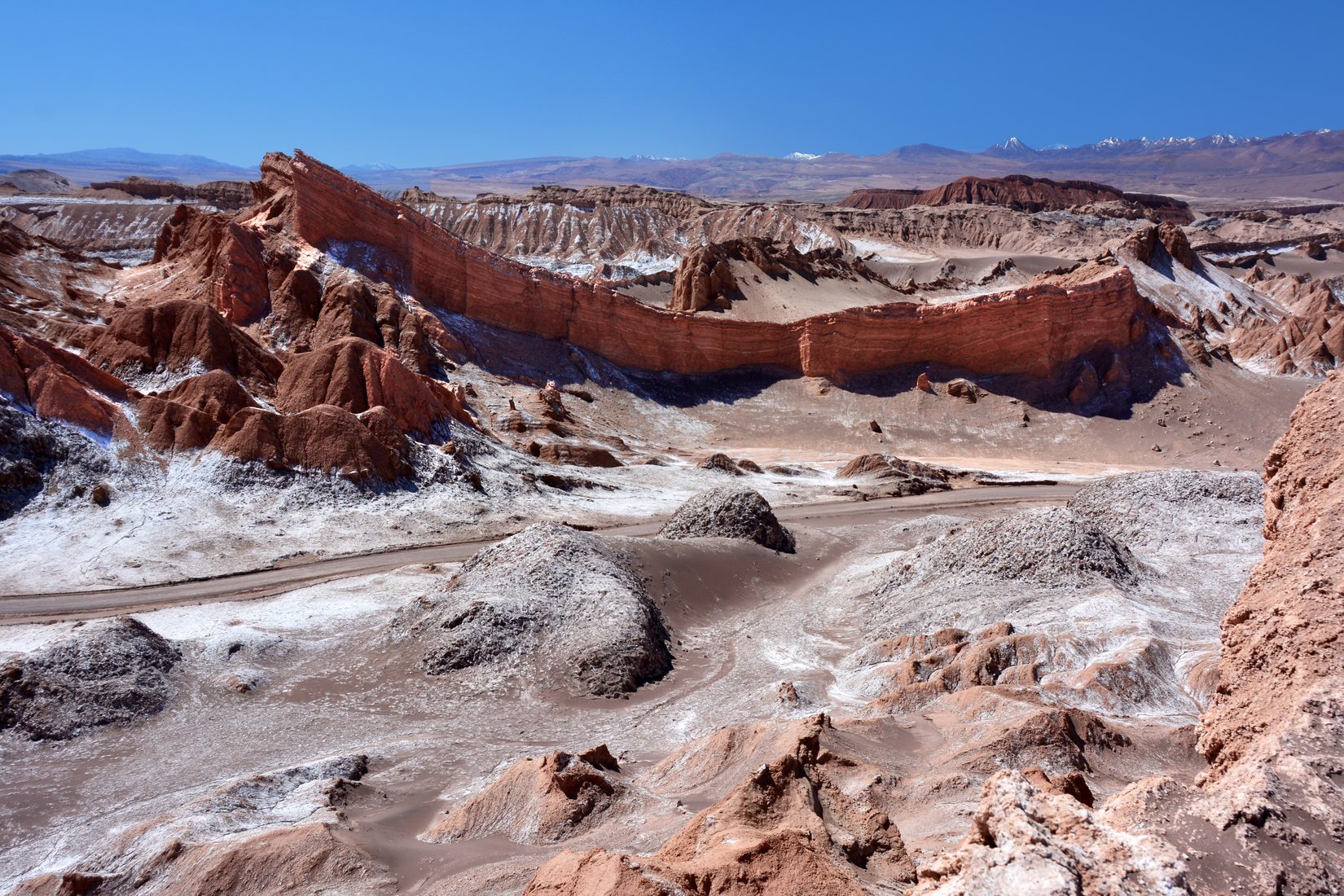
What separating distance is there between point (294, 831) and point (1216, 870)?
7700 millimetres

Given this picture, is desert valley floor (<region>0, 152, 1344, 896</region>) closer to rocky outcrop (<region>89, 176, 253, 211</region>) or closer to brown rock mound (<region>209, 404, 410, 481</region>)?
brown rock mound (<region>209, 404, 410, 481</region>)

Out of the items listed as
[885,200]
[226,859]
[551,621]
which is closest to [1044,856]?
[226,859]

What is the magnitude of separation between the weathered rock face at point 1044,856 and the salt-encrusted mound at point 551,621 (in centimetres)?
1074

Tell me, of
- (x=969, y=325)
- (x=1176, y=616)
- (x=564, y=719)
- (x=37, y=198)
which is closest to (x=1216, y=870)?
(x=564, y=719)

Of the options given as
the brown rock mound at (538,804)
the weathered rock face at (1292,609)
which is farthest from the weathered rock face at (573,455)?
the weathered rock face at (1292,609)

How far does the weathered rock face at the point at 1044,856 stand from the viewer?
12.7 feet

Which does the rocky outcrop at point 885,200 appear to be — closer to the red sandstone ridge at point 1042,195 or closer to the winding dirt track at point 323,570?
the red sandstone ridge at point 1042,195

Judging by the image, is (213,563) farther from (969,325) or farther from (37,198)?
(37,198)

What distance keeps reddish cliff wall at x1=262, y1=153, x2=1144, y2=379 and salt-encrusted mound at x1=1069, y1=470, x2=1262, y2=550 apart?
2298 cm

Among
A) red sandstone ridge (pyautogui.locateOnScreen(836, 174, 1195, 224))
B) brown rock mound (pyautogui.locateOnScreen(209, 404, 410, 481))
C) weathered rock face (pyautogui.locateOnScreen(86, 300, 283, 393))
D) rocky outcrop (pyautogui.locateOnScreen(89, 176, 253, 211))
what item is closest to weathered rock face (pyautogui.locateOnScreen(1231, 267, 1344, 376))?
brown rock mound (pyautogui.locateOnScreen(209, 404, 410, 481))

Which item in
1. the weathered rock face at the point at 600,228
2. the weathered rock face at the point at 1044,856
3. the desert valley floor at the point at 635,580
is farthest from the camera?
the weathered rock face at the point at 600,228

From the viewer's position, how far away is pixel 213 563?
21.8 m

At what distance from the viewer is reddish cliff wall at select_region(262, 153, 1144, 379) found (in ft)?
143

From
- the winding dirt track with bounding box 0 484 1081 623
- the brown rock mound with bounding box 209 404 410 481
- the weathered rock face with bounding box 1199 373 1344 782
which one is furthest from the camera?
the brown rock mound with bounding box 209 404 410 481
